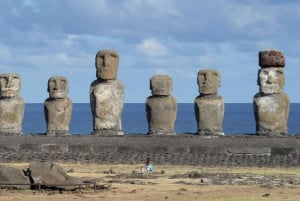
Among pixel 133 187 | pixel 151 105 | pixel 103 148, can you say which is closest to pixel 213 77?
pixel 151 105

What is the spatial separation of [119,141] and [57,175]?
7.60 meters

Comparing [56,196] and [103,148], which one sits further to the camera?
[103,148]

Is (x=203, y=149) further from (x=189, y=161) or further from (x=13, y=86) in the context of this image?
(x=13, y=86)

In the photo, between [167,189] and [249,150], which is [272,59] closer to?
[249,150]

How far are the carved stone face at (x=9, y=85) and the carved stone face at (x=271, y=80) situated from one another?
7451mm

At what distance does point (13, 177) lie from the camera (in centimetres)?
1984

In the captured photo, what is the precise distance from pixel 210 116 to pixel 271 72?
7.22 feet

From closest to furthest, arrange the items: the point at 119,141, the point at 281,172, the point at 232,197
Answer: the point at 232,197
the point at 281,172
the point at 119,141

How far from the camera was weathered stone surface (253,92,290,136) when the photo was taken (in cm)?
2734

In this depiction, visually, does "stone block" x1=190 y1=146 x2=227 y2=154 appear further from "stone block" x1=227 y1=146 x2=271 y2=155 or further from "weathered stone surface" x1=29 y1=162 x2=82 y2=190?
"weathered stone surface" x1=29 y1=162 x2=82 y2=190

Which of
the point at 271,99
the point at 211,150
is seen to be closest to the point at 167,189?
the point at 211,150

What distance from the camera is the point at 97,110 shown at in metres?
28.2

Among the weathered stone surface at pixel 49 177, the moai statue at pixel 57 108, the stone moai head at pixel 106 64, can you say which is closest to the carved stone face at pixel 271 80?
the stone moai head at pixel 106 64

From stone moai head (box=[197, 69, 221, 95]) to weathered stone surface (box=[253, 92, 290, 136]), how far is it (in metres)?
1.35
